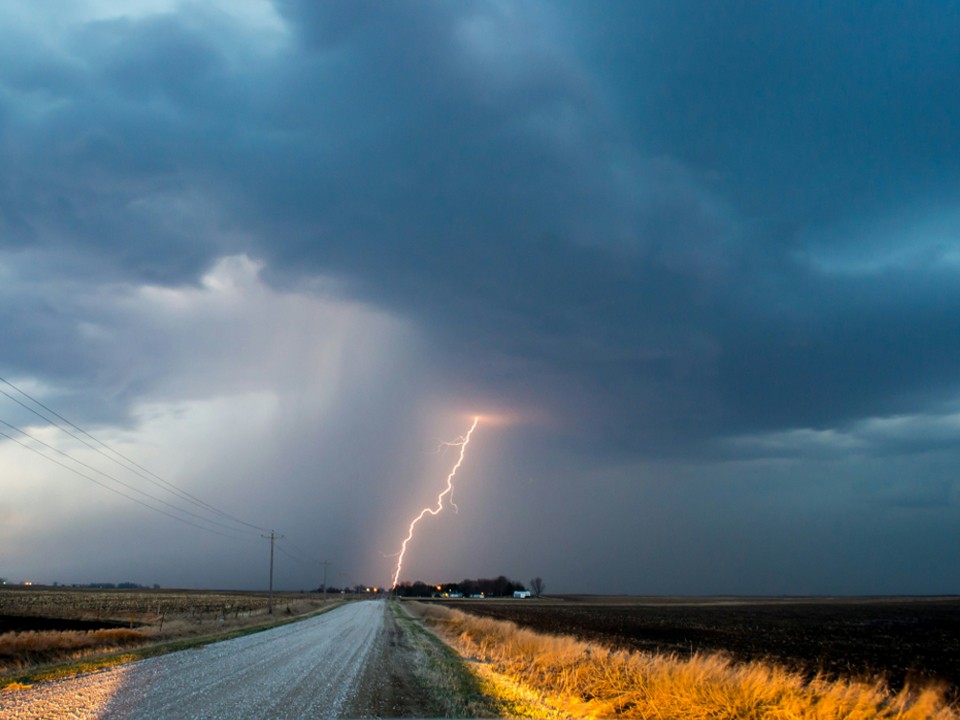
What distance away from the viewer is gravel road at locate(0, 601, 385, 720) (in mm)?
12516

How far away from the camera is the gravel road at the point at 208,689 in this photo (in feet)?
41.1

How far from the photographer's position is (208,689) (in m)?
15.4

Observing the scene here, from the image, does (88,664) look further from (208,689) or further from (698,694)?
(698,694)

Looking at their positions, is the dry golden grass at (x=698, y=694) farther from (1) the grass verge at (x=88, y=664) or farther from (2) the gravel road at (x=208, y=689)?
(1) the grass verge at (x=88, y=664)

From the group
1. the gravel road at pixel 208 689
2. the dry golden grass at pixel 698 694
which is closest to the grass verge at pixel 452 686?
the dry golden grass at pixel 698 694

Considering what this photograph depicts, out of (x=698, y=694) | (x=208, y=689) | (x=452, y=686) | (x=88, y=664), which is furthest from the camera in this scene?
(x=88, y=664)

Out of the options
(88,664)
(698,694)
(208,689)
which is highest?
(698,694)

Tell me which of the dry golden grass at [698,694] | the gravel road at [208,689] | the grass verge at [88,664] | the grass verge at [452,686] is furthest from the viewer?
the grass verge at [88,664]

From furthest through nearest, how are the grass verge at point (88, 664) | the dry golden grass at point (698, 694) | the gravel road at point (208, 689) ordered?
the grass verge at point (88, 664), the gravel road at point (208, 689), the dry golden grass at point (698, 694)

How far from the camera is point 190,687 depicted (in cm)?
1564

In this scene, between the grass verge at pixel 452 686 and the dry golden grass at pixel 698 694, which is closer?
the dry golden grass at pixel 698 694

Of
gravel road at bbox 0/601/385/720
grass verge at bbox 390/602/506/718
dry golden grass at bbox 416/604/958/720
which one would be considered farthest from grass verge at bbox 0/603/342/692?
dry golden grass at bbox 416/604/958/720

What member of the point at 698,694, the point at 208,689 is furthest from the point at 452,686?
the point at 698,694

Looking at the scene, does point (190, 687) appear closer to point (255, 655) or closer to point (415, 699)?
point (415, 699)
